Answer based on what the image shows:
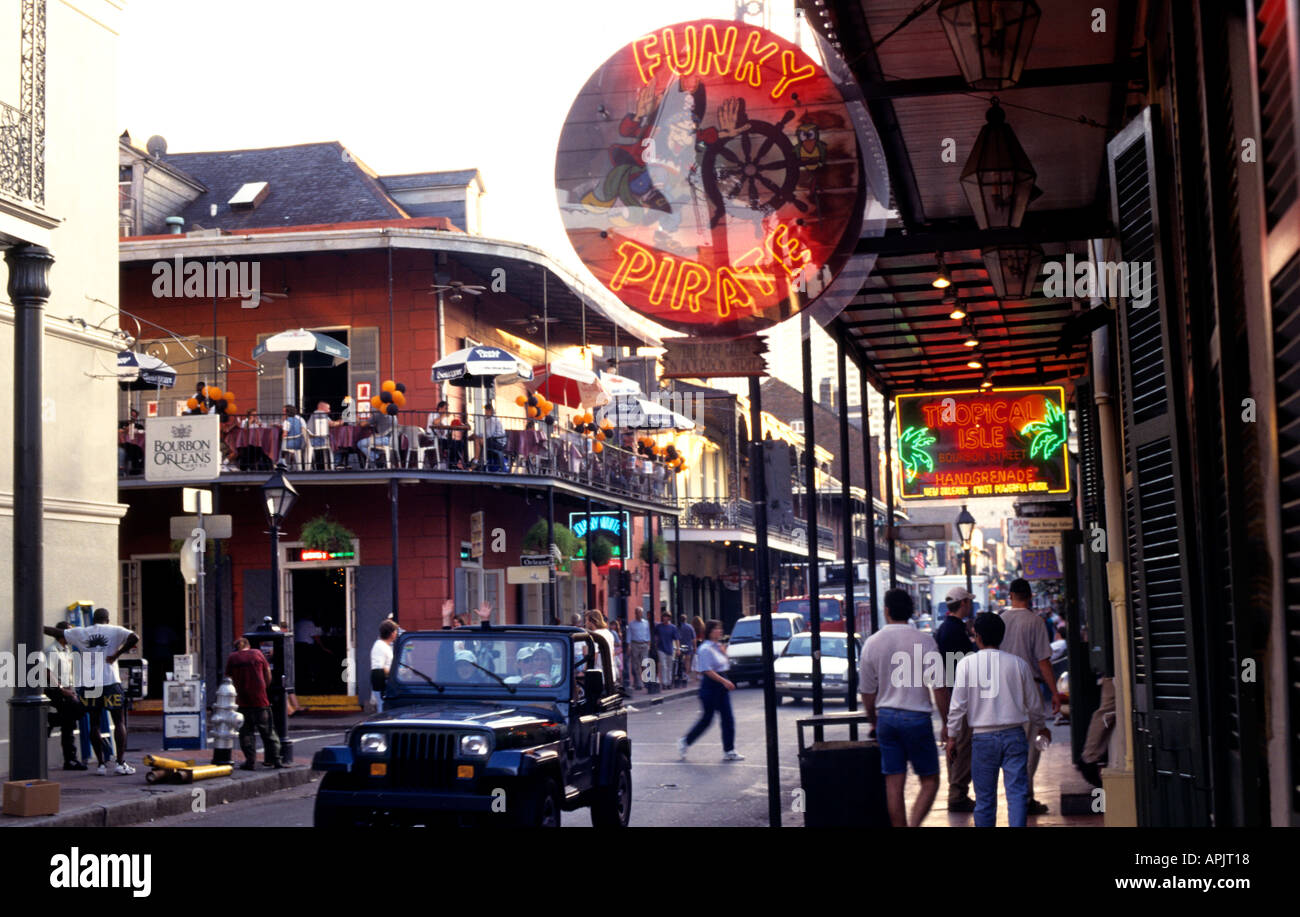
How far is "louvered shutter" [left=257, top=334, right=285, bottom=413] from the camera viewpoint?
94.9 feet

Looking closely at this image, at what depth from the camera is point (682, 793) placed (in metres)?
13.9

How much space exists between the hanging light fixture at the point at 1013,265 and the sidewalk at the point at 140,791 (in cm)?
740

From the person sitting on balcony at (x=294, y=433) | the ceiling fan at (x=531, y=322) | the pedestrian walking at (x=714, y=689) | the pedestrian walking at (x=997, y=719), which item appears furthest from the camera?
the ceiling fan at (x=531, y=322)

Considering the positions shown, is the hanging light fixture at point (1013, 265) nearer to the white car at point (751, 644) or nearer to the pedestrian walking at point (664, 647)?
the white car at point (751, 644)

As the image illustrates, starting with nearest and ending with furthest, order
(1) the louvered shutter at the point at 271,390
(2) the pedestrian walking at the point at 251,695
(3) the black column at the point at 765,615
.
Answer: (3) the black column at the point at 765,615 < (2) the pedestrian walking at the point at 251,695 < (1) the louvered shutter at the point at 271,390

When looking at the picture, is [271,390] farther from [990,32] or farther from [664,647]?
[990,32]

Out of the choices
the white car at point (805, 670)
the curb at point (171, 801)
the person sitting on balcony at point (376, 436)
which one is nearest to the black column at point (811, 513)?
the curb at point (171, 801)

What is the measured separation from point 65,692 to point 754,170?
12326 millimetres

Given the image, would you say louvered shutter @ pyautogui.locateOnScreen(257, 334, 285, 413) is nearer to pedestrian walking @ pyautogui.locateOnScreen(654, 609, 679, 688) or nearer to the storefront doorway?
the storefront doorway

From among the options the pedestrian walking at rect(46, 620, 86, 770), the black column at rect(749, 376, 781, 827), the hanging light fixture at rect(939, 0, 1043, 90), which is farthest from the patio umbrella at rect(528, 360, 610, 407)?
the hanging light fixture at rect(939, 0, 1043, 90)

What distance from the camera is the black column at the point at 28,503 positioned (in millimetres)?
11477

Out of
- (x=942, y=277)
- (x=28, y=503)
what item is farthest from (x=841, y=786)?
(x=28, y=503)

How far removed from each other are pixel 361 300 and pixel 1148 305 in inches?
971
